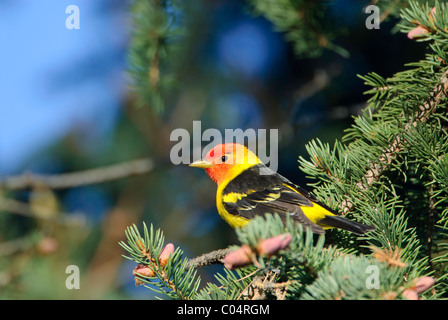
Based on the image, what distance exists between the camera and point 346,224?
1.81 meters

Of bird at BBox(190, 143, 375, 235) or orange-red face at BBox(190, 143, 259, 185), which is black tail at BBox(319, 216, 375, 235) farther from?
orange-red face at BBox(190, 143, 259, 185)

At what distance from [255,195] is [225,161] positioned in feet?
1.73

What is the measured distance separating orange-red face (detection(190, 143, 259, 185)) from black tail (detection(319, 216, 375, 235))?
3.79ft

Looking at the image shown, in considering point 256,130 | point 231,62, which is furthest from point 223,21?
point 256,130

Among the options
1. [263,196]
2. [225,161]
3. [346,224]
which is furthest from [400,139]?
[225,161]

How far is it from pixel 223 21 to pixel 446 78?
82.9 inches

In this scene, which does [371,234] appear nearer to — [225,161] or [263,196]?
[263,196]

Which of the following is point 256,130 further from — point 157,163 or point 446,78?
point 446,78

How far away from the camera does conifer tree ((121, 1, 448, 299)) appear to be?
1.25 m

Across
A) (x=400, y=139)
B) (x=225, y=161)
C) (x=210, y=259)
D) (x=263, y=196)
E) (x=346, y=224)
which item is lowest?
(x=210, y=259)

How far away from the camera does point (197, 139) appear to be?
3.65 m

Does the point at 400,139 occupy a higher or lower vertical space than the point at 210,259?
higher

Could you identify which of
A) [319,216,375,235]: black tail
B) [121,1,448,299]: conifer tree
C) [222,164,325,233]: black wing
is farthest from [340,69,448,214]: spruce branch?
[222,164,325,233]: black wing

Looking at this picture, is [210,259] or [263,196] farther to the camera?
[263,196]
